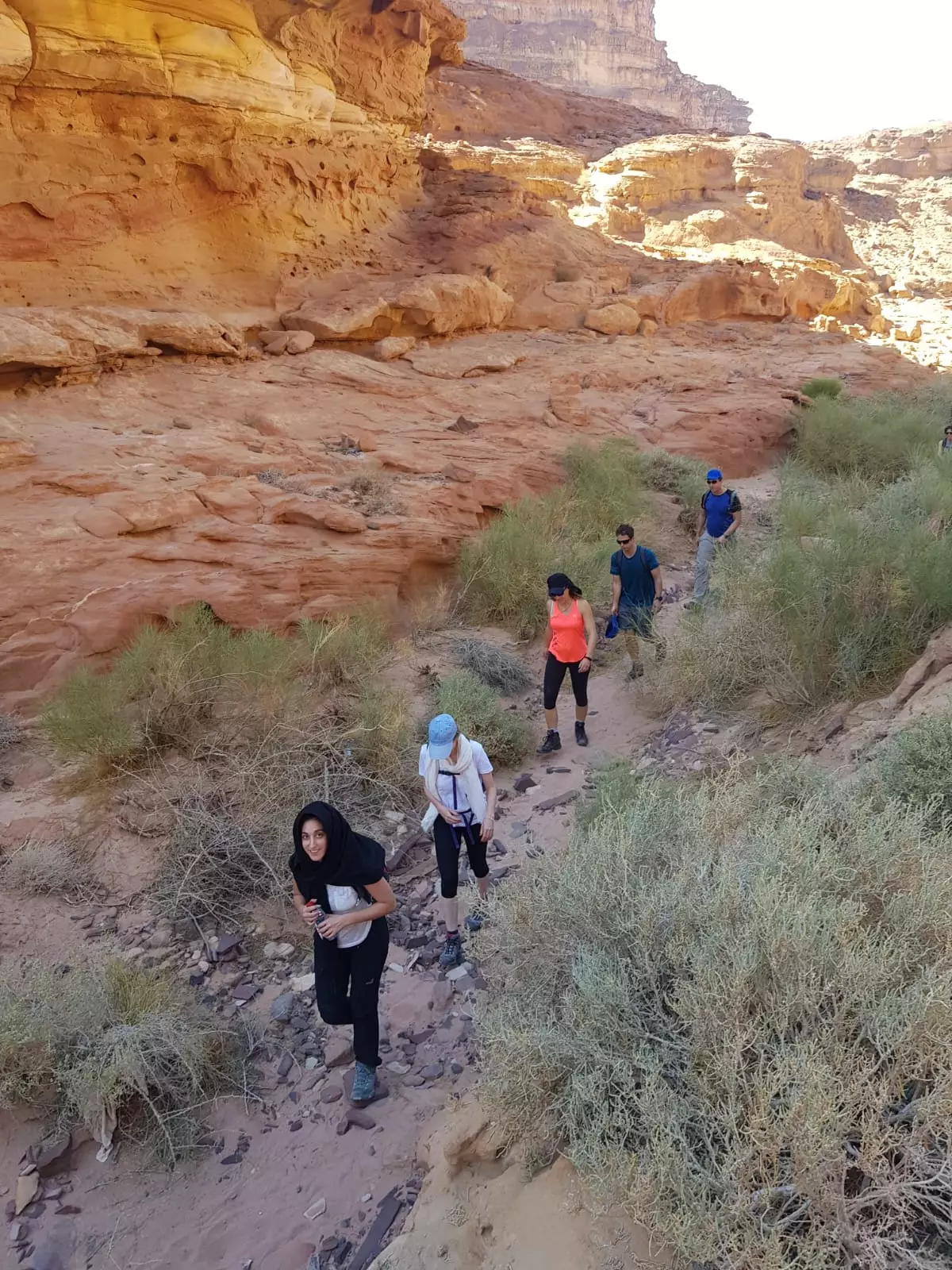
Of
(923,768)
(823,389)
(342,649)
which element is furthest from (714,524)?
(823,389)

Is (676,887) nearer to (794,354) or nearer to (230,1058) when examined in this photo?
(230,1058)

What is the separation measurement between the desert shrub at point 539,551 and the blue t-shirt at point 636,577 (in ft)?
4.42

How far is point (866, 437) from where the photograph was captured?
12.1 m

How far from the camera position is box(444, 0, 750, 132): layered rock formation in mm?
62812

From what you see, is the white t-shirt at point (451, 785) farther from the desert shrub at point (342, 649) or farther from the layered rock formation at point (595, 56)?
the layered rock formation at point (595, 56)

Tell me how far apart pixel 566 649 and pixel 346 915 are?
3111mm

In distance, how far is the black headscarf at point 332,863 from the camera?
115 inches

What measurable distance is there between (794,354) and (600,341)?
16.0 feet

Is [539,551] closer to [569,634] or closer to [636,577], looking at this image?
[636,577]

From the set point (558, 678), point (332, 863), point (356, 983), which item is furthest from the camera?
point (558, 678)

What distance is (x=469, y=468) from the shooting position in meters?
9.43

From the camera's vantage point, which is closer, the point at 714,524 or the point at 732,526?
the point at 732,526

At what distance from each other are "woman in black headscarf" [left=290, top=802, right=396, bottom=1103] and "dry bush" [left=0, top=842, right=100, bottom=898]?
6.41 feet

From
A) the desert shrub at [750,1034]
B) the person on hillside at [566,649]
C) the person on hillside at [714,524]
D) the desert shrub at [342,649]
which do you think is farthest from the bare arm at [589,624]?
the desert shrub at [750,1034]
